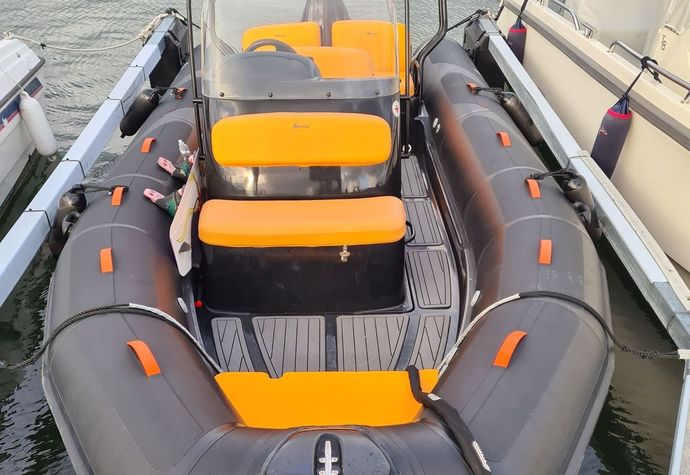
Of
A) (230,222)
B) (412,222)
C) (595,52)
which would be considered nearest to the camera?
(230,222)

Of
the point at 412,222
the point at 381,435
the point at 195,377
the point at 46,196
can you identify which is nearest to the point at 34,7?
the point at 46,196

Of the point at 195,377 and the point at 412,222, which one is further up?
the point at 195,377

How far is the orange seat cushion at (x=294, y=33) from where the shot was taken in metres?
3.22

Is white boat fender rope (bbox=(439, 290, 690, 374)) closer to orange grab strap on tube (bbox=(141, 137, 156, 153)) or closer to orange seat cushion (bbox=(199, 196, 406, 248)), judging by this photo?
orange seat cushion (bbox=(199, 196, 406, 248))

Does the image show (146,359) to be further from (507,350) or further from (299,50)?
(299,50)

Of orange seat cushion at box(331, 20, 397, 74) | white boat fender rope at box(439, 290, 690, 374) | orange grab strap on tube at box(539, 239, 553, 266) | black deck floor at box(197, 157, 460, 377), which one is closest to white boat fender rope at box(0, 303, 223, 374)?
black deck floor at box(197, 157, 460, 377)

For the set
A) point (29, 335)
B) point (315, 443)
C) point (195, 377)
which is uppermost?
point (315, 443)

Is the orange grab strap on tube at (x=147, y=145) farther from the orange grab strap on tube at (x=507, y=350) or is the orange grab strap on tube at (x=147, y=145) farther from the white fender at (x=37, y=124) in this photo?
the orange grab strap on tube at (x=507, y=350)

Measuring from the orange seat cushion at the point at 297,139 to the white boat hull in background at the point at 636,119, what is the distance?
1507 mm

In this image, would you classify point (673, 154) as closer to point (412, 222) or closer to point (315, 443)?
point (412, 222)

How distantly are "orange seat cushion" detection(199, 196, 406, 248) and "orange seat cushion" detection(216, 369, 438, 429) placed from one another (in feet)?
1.73

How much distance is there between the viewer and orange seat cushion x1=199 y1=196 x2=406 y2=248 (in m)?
2.24

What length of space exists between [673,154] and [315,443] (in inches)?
92.4

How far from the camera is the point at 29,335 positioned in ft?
9.79
